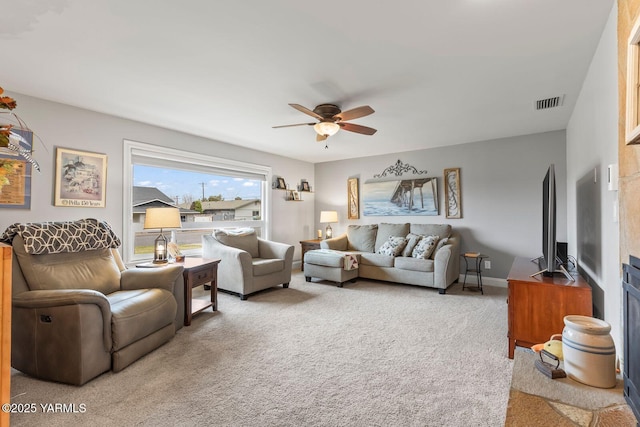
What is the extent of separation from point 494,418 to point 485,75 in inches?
98.5

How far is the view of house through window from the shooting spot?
4.04m

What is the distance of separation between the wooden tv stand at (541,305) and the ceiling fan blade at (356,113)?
1.83 meters

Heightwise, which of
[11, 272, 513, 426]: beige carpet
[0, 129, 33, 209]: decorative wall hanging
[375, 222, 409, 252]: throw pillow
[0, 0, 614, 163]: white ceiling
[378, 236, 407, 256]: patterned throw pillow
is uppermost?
[0, 0, 614, 163]: white ceiling

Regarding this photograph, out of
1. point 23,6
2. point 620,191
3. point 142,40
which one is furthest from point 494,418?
point 23,6

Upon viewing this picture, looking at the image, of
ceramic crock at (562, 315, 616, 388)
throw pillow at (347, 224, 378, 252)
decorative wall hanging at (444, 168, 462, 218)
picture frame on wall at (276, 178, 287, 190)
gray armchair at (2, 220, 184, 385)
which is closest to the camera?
ceramic crock at (562, 315, 616, 388)

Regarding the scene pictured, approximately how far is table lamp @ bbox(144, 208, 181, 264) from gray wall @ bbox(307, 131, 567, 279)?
3.96 metres

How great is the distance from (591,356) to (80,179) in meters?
4.35

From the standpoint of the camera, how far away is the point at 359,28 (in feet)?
6.48

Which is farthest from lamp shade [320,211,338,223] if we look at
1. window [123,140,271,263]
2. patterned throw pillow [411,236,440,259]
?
patterned throw pillow [411,236,440,259]

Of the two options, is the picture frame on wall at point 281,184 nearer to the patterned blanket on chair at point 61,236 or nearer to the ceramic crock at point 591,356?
the patterned blanket on chair at point 61,236

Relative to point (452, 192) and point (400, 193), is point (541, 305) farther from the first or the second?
point (400, 193)

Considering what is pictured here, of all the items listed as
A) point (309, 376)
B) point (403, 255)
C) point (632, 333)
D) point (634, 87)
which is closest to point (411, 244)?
point (403, 255)

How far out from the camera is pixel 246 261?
13.0 feet

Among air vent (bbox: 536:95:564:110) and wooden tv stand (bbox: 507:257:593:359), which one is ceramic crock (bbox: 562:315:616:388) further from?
air vent (bbox: 536:95:564:110)
